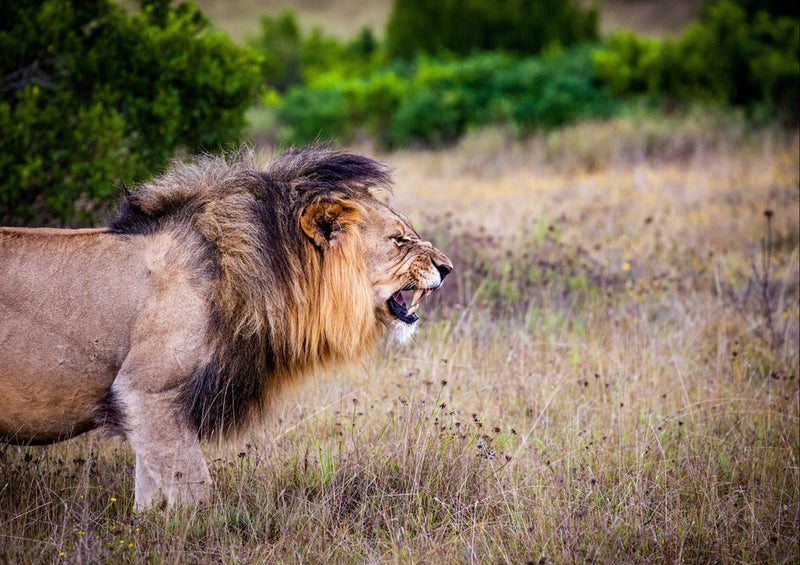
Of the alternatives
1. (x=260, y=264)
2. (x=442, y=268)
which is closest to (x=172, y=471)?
(x=260, y=264)

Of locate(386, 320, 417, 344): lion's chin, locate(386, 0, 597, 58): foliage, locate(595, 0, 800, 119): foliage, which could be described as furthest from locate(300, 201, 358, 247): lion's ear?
locate(386, 0, 597, 58): foliage

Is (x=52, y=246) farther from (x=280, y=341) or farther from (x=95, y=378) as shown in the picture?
(x=280, y=341)

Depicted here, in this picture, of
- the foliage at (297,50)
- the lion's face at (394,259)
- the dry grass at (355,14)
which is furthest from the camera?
the dry grass at (355,14)

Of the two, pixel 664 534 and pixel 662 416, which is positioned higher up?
pixel 664 534

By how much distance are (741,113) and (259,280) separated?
14.7 meters

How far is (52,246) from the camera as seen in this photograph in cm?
315

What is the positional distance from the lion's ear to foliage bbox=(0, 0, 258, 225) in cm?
245

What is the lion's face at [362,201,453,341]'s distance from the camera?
3.61 m

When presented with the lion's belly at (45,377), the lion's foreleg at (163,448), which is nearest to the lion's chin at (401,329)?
the lion's foreleg at (163,448)

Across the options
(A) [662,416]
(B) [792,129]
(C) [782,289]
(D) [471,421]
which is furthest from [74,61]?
(B) [792,129]

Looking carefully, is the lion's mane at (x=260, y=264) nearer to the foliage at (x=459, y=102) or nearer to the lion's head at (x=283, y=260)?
the lion's head at (x=283, y=260)

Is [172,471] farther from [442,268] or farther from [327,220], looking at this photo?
[442,268]

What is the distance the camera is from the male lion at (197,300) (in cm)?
299

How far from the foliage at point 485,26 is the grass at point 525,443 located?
24.1m
